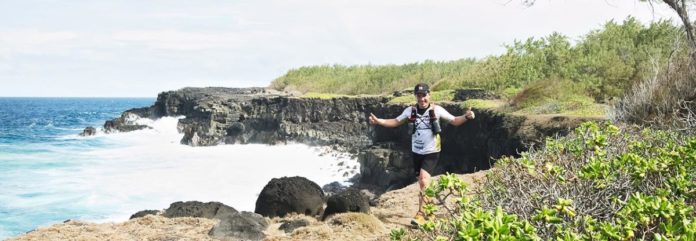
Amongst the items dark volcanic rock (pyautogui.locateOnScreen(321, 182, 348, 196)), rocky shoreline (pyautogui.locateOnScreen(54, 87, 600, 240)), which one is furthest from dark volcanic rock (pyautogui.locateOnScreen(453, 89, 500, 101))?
dark volcanic rock (pyautogui.locateOnScreen(321, 182, 348, 196))

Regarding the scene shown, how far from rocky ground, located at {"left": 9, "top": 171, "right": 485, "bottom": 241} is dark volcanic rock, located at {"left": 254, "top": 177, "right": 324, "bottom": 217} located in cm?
43

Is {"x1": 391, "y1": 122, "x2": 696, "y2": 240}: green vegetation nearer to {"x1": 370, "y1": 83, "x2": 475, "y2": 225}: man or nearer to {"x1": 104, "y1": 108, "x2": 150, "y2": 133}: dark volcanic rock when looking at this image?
{"x1": 370, "y1": 83, "x2": 475, "y2": 225}: man

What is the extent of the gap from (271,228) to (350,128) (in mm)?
24446

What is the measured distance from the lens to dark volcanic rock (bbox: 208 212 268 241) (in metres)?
8.07

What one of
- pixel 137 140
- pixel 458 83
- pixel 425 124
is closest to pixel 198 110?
pixel 137 140

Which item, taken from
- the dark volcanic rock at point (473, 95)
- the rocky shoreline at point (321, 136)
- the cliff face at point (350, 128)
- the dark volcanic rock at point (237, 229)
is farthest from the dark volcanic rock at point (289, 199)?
the dark volcanic rock at point (473, 95)

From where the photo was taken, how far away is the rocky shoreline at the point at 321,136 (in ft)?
33.4

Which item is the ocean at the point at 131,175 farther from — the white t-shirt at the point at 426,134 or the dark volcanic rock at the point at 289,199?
the white t-shirt at the point at 426,134

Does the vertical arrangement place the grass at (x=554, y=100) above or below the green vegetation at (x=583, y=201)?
above

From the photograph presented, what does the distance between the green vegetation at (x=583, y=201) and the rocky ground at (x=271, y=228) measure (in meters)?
2.62

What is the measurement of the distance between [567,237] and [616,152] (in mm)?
2974

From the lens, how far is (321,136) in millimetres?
34188

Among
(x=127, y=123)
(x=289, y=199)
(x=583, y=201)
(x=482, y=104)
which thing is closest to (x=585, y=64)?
(x=482, y=104)

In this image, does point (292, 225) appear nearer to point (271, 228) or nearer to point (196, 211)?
point (271, 228)
